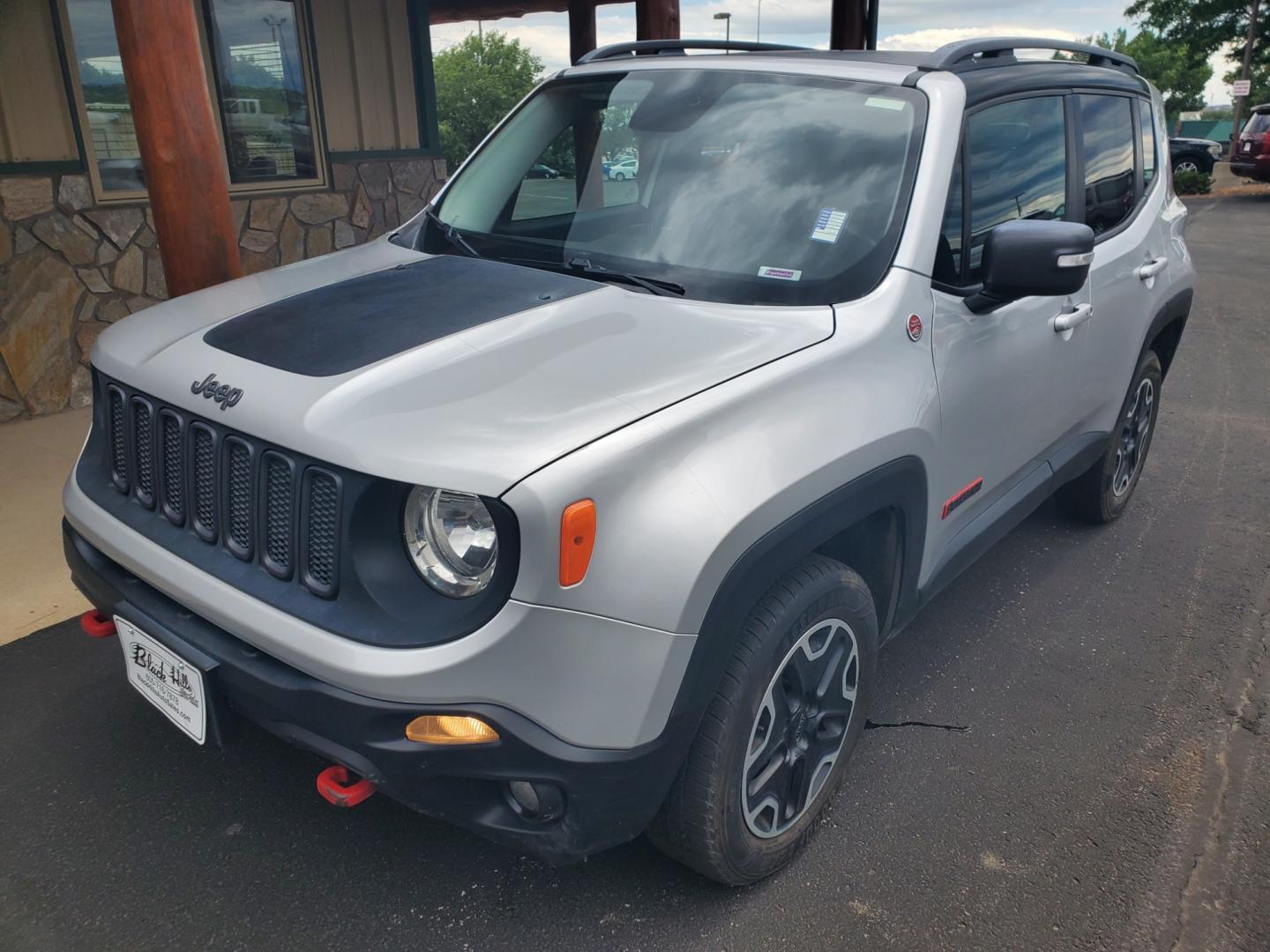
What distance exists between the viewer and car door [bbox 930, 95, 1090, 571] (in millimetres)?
2709

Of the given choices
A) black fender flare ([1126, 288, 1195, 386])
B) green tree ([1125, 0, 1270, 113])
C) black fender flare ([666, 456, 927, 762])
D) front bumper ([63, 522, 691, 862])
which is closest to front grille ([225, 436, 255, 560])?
front bumper ([63, 522, 691, 862])

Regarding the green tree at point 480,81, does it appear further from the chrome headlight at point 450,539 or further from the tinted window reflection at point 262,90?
the chrome headlight at point 450,539

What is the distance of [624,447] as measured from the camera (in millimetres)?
1834

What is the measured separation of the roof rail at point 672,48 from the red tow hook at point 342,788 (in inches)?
100

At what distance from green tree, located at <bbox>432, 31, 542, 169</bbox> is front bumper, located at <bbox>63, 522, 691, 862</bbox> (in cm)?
6893

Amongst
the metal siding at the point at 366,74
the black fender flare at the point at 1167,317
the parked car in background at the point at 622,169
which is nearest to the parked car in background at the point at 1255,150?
the metal siding at the point at 366,74

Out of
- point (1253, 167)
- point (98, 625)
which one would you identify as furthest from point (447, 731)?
point (1253, 167)

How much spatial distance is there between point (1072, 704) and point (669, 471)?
208 centimetres

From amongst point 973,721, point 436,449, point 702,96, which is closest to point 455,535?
point 436,449

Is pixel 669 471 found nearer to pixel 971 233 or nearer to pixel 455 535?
pixel 455 535

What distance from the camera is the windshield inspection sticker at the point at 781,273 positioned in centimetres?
255

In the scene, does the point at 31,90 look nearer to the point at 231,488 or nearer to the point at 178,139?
the point at 178,139

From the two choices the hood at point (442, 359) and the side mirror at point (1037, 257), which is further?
the side mirror at point (1037, 257)

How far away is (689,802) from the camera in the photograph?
2.12 meters
